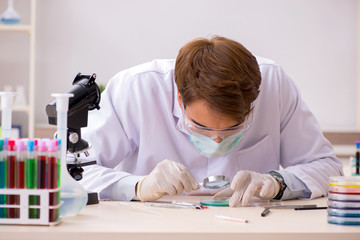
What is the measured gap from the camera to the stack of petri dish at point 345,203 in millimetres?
1458

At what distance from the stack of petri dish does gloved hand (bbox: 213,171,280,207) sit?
14.0 inches

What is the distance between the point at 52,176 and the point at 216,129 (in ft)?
2.12

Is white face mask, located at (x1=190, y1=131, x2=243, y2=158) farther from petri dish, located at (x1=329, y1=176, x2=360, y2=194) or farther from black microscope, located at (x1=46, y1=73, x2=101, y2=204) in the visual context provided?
petri dish, located at (x1=329, y1=176, x2=360, y2=194)

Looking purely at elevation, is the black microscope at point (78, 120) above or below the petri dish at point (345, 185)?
above

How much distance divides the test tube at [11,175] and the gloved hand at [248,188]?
0.67 m

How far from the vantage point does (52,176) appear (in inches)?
55.8

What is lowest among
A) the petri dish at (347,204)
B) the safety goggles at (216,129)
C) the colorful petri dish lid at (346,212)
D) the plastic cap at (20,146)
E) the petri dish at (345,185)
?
the colorful petri dish lid at (346,212)

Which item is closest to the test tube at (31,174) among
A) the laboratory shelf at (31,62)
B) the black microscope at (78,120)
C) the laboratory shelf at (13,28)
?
the black microscope at (78,120)

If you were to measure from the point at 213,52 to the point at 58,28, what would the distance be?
2.82 m

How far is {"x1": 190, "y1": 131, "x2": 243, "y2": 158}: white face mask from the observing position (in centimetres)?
196

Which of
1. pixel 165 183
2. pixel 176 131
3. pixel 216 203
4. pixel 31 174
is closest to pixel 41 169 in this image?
pixel 31 174

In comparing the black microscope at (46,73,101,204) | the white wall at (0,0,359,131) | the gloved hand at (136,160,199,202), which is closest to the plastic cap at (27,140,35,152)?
the black microscope at (46,73,101,204)

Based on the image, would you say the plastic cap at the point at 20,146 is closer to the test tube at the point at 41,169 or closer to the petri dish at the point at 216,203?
the test tube at the point at 41,169

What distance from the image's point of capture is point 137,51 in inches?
175
